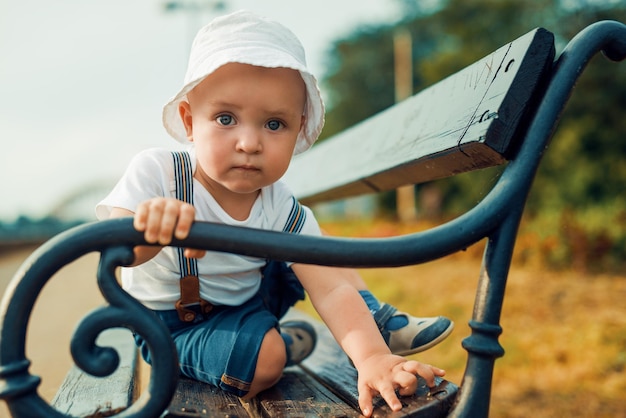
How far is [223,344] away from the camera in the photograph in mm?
1476

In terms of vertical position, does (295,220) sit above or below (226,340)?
above

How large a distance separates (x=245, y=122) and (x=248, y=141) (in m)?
0.04

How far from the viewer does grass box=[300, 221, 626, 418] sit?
3.53 metres

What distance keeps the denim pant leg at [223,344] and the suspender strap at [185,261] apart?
6 cm

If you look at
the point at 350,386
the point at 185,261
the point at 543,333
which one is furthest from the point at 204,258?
the point at 543,333

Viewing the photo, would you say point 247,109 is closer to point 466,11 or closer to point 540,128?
point 540,128

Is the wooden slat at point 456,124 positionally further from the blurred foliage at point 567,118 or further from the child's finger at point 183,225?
the blurred foliage at point 567,118

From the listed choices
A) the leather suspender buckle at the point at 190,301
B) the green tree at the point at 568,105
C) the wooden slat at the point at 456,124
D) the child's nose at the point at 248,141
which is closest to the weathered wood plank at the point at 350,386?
the leather suspender buckle at the point at 190,301

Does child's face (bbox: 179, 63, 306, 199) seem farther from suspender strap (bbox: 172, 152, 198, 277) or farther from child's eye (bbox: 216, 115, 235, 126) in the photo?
suspender strap (bbox: 172, 152, 198, 277)

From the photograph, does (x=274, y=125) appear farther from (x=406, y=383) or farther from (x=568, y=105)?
(x=568, y=105)

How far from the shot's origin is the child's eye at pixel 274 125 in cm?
145

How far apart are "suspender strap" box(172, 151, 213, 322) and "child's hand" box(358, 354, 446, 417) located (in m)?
0.47

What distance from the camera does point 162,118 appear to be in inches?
64.8

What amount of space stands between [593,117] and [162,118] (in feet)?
51.9
